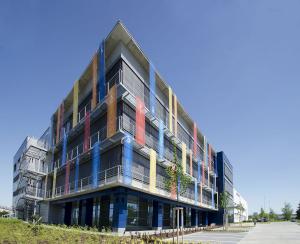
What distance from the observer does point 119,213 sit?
25.7 meters

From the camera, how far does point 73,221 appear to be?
125 feet

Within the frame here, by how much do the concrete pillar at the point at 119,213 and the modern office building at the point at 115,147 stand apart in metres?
0.08

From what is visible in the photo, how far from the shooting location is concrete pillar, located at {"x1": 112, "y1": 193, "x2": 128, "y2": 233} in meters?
25.5

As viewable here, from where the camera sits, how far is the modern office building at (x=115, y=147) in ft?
90.4

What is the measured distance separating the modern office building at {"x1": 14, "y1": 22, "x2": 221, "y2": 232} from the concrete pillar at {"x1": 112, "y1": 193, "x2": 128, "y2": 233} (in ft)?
0.26

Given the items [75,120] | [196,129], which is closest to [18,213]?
[75,120]

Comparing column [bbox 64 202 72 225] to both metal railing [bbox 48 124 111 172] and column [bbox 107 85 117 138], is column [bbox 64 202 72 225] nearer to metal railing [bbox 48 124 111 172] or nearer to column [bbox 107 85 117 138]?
metal railing [bbox 48 124 111 172]

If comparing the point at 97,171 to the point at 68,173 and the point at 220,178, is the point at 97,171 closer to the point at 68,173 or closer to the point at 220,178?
the point at 68,173

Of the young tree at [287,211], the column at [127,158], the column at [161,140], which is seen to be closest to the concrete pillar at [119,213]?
the column at [127,158]

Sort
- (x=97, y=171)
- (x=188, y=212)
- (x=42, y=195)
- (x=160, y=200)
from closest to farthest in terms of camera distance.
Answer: (x=97, y=171)
(x=160, y=200)
(x=42, y=195)
(x=188, y=212)

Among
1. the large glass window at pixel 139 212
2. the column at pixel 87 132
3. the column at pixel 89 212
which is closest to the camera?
the large glass window at pixel 139 212

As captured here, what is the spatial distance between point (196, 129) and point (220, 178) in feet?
60.5

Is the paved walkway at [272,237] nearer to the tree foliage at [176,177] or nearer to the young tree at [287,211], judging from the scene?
the tree foliage at [176,177]

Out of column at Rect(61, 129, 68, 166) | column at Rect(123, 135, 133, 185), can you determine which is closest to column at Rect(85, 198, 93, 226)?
column at Rect(61, 129, 68, 166)
